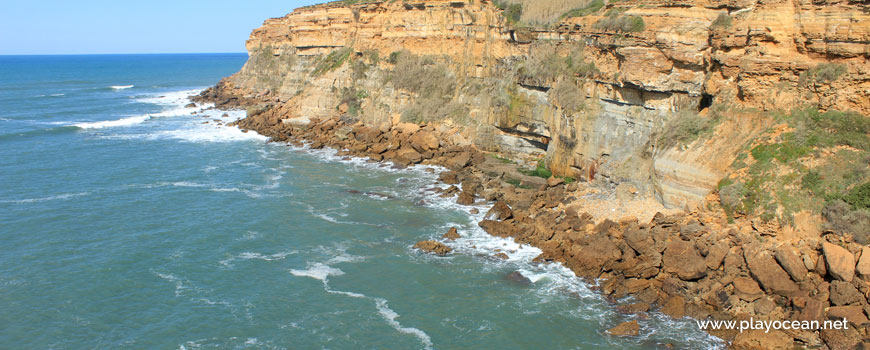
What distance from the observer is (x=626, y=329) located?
1958cm

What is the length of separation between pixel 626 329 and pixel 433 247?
9588mm

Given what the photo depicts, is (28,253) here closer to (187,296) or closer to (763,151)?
(187,296)

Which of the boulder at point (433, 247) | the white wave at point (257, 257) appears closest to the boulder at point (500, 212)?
the boulder at point (433, 247)

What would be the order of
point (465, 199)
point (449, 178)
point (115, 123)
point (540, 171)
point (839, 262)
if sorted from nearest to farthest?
point (839, 262)
point (465, 199)
point (540, 171)
point (449, 178)
point (115, 123)

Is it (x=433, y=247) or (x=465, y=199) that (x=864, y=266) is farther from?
(x=465, y=199)

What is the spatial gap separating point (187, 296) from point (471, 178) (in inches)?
743

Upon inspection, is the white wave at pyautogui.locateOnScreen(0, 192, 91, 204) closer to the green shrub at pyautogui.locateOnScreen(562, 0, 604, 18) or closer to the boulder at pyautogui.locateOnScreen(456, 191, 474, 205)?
the boulder at pyautogui.locateOnScreen(456, 191, 474, 205)

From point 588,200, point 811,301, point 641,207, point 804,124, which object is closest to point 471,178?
point 588,200

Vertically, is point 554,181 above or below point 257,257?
above

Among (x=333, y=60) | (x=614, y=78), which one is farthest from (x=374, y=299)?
(x=333, y=60)

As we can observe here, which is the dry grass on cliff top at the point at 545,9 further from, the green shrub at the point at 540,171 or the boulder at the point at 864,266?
the boulder at the point at 864,266

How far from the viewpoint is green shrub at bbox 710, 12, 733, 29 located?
89.1ft

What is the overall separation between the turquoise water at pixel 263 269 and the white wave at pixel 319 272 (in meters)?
0.10

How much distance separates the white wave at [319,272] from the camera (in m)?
24.4
